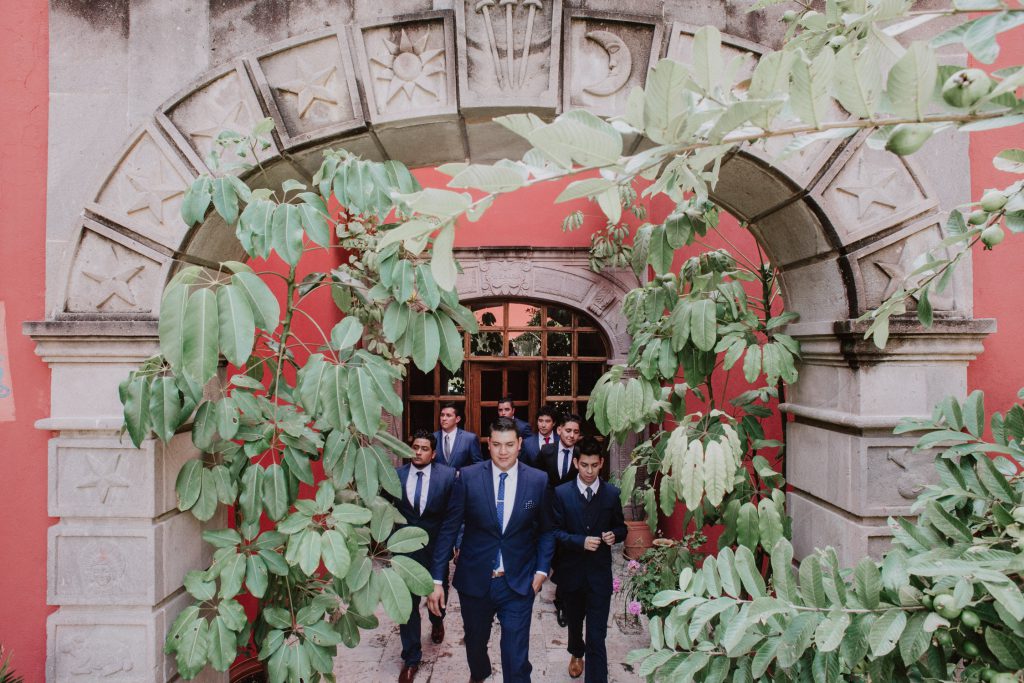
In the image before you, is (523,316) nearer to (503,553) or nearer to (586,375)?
(586,375)

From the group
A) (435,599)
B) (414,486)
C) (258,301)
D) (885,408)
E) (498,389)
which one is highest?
(258,301)

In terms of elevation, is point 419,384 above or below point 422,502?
above

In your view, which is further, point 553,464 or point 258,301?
point 553,464

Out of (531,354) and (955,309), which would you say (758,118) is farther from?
(531,354)

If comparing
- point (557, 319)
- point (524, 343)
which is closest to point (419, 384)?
point (524, 343)

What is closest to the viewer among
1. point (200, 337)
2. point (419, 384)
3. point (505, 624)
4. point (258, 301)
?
point (200, 337)

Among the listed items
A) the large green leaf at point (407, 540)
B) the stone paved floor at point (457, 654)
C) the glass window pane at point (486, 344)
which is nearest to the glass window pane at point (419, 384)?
the glass window pane at point (486, 344)

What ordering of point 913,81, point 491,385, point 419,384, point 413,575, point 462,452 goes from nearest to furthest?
point 913,81 < point 413,575 < point 462,452 < point 419,384 < point 491,385

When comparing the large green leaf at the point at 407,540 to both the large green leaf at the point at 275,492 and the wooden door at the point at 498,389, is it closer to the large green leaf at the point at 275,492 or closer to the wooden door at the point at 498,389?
the large green leaf at the point at 275,492

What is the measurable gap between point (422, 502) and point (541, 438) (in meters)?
1.95

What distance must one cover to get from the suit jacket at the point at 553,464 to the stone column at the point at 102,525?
9.90ft

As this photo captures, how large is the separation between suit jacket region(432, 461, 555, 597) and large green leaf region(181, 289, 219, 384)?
181cm

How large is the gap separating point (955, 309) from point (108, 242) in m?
2.98

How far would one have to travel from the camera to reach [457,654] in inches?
147
